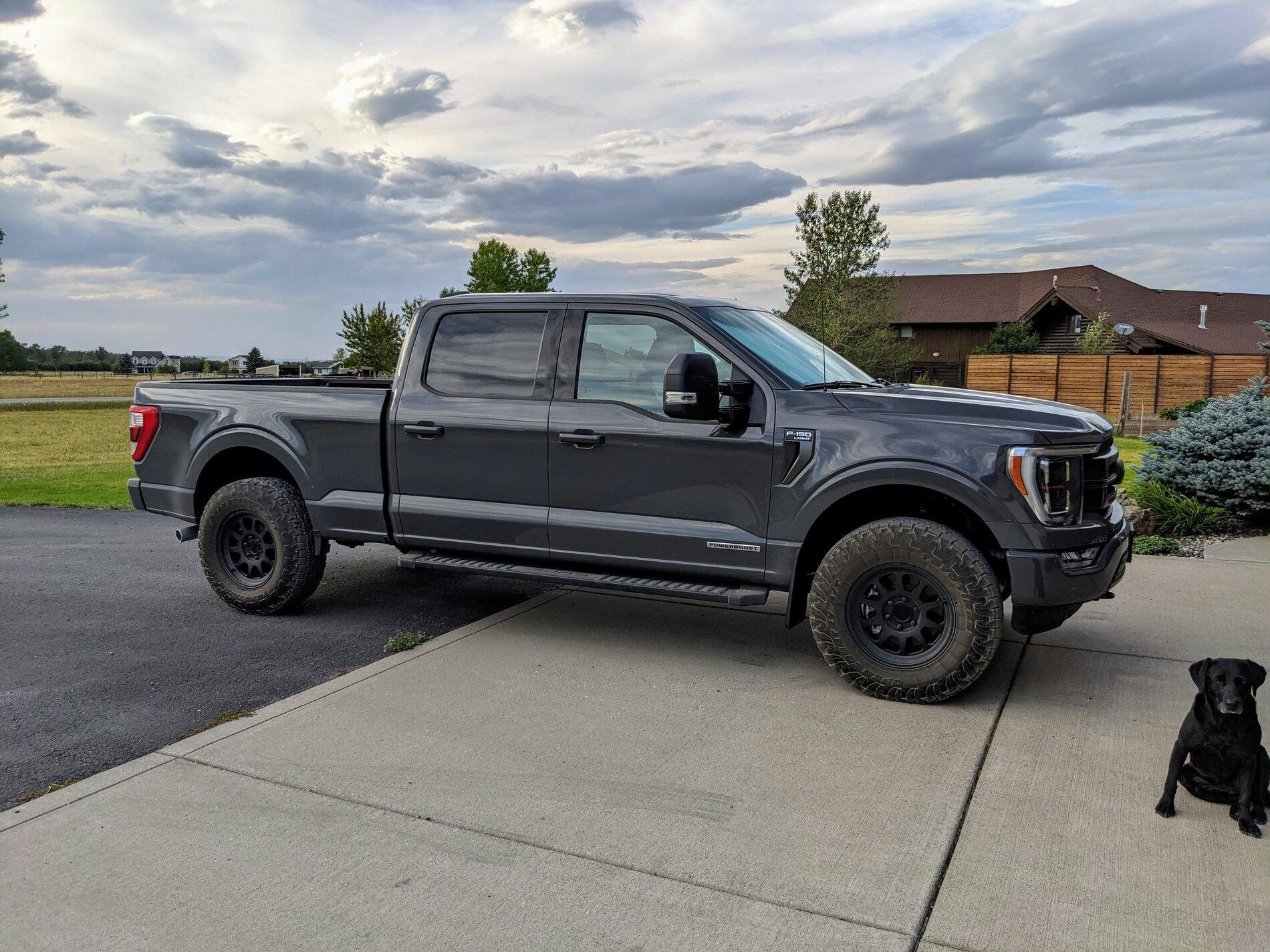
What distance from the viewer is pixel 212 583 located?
654cm

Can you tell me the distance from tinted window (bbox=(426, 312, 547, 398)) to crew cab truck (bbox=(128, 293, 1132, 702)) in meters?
0.01

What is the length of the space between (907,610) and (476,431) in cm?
262

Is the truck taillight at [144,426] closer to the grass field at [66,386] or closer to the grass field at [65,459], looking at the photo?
the grass field at [65,459]

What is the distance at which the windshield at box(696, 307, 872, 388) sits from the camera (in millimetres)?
5258

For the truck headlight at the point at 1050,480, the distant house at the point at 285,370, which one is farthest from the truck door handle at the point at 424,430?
the distant house at the point at 285,370

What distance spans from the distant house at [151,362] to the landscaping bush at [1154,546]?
85963 mm

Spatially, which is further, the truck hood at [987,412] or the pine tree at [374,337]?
the pine tree at [374,337]

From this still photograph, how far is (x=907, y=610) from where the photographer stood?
4.84 meters

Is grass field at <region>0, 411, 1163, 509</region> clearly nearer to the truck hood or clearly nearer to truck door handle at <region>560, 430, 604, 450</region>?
the truck hood

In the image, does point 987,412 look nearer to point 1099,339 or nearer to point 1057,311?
point 1099,339

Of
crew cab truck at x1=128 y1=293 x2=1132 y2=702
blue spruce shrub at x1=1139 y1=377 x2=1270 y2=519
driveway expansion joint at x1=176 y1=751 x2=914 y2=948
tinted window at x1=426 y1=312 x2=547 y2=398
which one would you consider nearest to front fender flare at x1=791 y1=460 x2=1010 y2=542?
crew cab truck at x1=128 y1=293 x2=1132 y2=702

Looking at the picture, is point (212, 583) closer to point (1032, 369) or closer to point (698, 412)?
point (698, 412)

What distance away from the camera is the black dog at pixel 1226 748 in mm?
3467

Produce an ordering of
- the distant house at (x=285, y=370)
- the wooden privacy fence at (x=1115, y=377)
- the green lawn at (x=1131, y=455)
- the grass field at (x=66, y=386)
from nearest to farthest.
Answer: the distant house at (x=285, y=370)
the green lawn at (x=1131, y=455)
the wooden privacy fence at (x=1115, y=377)
the grass field at (x=66, y=386)
